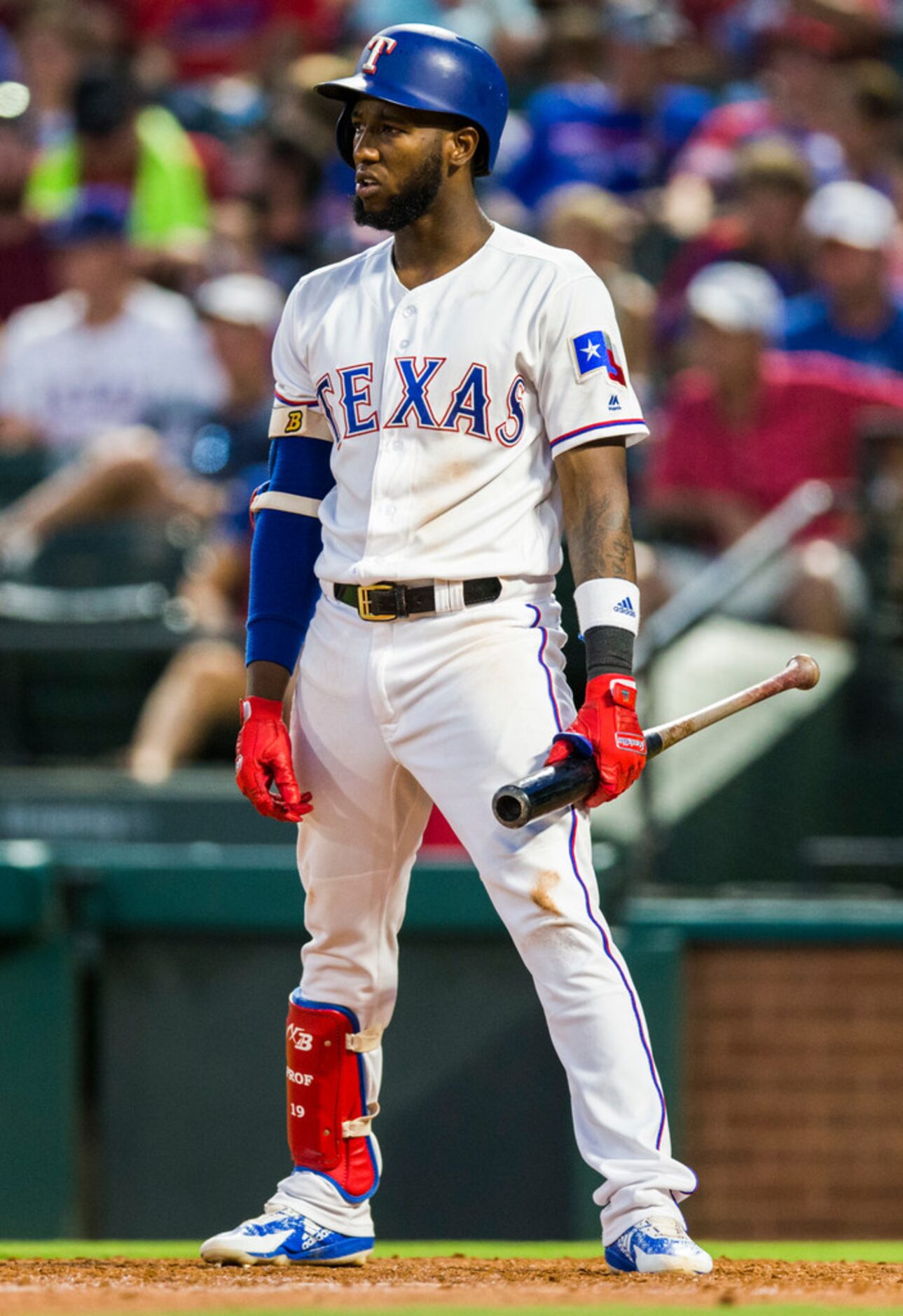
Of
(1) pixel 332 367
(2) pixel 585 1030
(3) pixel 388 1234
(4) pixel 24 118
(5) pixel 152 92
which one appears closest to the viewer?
(2) pixel 585 1030

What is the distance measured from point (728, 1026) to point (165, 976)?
155 cm

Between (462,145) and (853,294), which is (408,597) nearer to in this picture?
(462,145)

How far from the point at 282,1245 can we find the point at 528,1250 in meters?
1.16

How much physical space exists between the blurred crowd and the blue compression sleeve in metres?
2.68

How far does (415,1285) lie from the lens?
11.5ft

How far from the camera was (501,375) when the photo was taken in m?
3.63

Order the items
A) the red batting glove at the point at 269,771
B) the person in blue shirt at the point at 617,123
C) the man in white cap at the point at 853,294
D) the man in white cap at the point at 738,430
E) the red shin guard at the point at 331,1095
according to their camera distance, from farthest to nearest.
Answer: the person in blue shirt at the point at 617,123, the man in white cap at the point at 853,294, the man in white cap at the point at 738,430, the red shin guard at the point at 331,1095, the red batting glove at the point at 269,771

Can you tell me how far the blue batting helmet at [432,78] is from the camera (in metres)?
3.61

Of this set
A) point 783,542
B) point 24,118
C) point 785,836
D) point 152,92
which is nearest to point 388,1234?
point 785,836

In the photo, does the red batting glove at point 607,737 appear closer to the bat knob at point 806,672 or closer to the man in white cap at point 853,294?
the bat knob at point 806,672

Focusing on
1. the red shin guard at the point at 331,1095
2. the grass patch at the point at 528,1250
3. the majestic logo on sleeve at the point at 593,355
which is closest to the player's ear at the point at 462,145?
the majestic logo on sleeve at the point at 593,355

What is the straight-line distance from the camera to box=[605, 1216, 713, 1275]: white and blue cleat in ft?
11.4

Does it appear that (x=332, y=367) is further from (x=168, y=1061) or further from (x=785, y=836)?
(x=785, y=836)

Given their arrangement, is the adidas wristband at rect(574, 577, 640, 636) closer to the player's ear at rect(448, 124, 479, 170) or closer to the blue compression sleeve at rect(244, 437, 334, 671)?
the blue compression sleeve at rect(244, 437, 334, 671)
